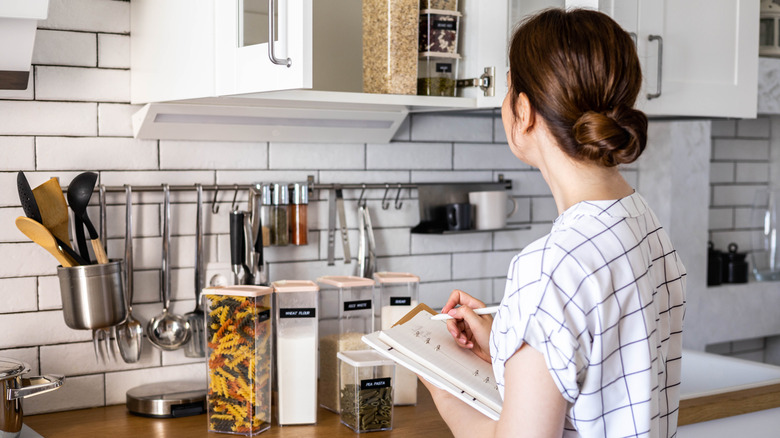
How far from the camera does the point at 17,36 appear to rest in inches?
52.3

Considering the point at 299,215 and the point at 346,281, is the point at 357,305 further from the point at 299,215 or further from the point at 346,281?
the point at 299,215

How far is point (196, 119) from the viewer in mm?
1719

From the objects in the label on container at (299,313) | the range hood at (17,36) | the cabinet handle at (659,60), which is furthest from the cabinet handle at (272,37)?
the cabinet handle at (659,60)

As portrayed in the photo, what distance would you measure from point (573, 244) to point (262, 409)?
85cm

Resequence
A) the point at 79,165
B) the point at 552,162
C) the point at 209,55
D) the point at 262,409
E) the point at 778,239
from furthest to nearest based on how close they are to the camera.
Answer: the point at 778,239, the point at 79,165, the point at 262,409, the point at 209,55, the point at 552,162

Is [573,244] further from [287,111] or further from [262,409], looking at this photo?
[287,111]

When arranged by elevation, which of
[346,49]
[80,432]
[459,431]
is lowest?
[80,432]

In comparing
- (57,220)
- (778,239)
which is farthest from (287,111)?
(778,239)

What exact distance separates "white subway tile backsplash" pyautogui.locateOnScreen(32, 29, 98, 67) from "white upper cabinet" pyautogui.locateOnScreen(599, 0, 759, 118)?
43.7 inches

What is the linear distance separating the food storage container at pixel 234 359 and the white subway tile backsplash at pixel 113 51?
556 millimetres

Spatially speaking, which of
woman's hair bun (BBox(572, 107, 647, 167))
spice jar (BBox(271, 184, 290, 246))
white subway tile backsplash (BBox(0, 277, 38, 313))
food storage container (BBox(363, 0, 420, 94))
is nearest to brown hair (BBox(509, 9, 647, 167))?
woman's hair bun (BBox(572, 107, 647, 167))

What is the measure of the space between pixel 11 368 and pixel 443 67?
1.02 meters

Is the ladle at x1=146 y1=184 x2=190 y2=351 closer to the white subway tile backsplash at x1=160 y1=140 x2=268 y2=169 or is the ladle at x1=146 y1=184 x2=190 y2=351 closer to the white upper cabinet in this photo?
the white subway tile backsplash at x1=160 y1=140 x2=268 y2=169

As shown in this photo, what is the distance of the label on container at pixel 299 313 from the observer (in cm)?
161
